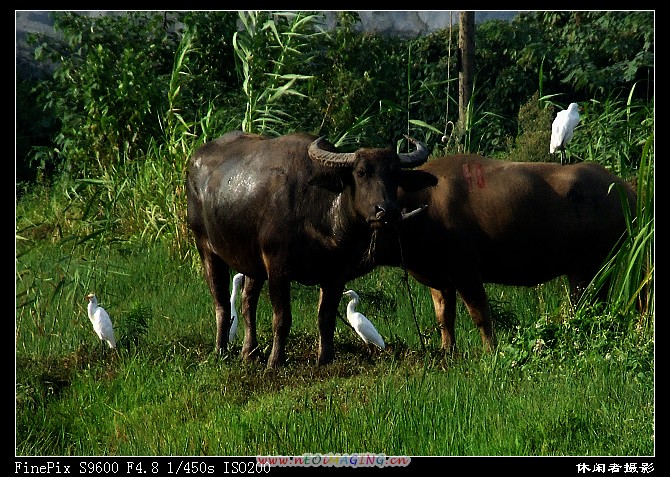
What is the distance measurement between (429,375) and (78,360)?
265cm

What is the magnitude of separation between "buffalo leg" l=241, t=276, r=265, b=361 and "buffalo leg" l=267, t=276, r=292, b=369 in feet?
1.26

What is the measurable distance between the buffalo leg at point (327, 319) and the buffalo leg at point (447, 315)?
1.00m

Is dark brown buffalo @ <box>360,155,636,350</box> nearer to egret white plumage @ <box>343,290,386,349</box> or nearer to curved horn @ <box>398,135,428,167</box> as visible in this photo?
egret white plumage @ <box>343,290,386,349</box>

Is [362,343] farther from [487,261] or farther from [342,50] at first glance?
[342,50]

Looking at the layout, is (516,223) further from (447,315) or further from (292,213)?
(292,213)

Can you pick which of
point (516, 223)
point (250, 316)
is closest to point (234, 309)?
point (250, 316)

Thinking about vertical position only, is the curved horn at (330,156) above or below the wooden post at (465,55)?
below

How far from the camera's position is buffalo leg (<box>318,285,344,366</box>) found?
8578 mm

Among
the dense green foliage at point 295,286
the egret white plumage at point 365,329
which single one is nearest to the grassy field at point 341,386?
the dense green foliage at point 295,286

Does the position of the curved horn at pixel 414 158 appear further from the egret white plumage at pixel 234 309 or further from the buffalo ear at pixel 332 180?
the egret white plumage at pixel 234 309

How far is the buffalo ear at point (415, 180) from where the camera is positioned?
827 cm

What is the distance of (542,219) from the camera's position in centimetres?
938

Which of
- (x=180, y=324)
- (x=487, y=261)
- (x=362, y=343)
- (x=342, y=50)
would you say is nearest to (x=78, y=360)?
(x=180, y=324)

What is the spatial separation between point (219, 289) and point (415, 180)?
6.45 ft
